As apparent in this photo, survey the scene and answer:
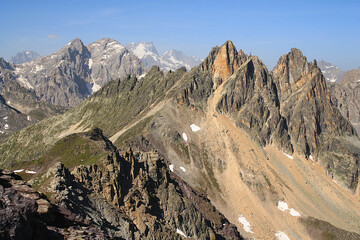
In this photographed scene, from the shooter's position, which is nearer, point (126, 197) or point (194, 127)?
point (126, 197)

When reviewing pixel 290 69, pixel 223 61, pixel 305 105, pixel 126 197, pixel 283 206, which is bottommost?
pixel 283 206

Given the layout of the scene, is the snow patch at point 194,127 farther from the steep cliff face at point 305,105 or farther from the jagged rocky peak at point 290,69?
the jagged rocky peak at point 290,69

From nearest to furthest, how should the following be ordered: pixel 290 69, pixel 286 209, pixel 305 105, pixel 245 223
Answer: pixel 245 223
pixel 286 209
pixel 305 105
pixel 290 69

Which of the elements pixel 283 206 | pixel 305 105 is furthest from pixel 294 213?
pixel 305 105

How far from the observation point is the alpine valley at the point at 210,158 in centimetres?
5069

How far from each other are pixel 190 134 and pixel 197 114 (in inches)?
548

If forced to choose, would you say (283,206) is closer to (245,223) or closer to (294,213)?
(294,213)

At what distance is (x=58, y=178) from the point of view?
139ft

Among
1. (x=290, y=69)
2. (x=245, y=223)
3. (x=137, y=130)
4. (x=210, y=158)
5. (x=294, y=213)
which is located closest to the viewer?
(x=245, y=223)

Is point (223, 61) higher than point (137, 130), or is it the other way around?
point (223, 61)

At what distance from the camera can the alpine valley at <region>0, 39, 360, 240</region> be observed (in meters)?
50.7

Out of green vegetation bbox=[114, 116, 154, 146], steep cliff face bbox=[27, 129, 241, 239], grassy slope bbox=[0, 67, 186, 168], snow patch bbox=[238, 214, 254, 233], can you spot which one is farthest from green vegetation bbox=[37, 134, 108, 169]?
grassy slope bbox=[0, 67, 186, 168]

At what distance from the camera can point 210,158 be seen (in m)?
128

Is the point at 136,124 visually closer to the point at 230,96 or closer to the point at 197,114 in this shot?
the point at 197,114
